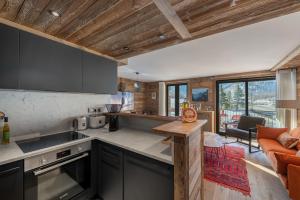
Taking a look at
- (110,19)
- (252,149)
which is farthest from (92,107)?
(252,149)

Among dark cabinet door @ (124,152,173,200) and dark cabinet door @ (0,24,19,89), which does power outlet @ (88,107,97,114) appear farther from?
dark cabinet door @ (124,152,173,200)

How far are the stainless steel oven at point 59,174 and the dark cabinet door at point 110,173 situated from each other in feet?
A: 0.53

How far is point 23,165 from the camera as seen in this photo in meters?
1.20

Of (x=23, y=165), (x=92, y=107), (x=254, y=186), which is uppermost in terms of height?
(x=92, y=107)

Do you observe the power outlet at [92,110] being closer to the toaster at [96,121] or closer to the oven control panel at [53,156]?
the toaster at [96,121]

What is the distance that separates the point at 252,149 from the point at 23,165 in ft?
14.9

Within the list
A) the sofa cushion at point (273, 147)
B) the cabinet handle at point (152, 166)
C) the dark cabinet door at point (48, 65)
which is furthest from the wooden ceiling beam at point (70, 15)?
the sofa cushion at point (273, 147)

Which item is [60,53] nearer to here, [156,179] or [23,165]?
[23,165]

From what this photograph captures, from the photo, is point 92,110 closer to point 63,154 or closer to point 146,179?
point 63,154

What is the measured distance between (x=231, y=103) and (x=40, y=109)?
5.40 metres

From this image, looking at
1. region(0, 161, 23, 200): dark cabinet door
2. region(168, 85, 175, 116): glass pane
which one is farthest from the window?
region(0, 161, 23, 200): dark cabinet door

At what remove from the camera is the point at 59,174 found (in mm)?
1527

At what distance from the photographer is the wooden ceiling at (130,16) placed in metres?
1.15

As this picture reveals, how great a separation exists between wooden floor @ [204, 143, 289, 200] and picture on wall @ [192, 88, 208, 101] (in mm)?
2984
